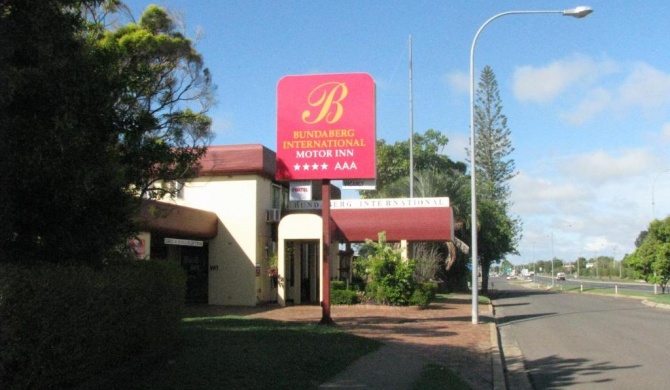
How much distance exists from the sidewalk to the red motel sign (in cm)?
449

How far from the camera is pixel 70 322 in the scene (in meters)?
7.01

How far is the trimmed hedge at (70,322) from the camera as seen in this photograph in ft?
20.8

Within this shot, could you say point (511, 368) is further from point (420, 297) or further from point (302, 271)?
point (302, 271)

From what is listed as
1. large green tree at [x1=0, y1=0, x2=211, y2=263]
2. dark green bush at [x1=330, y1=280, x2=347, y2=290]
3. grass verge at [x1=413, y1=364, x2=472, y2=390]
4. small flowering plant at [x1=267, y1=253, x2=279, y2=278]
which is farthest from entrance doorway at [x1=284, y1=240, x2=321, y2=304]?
large green tree at [x1=0, y1=0, x2=211, y2=263]

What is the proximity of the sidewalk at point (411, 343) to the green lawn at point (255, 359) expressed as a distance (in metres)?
0.43

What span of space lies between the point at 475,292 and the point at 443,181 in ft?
73.6

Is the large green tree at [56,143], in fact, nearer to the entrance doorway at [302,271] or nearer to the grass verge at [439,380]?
the grass verge at [439,380]

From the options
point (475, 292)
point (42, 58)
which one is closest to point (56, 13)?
point (42, 58)

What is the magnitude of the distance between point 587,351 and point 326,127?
8903 millimetres

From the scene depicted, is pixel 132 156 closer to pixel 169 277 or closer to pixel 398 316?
pixel 169 277

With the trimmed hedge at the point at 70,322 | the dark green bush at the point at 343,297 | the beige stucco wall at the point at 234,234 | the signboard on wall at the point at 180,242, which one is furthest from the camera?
the beige stucco wall at the point at 234,234

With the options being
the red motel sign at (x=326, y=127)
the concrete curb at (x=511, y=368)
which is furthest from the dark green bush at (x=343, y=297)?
the concrete curb at (x=511, y=368)

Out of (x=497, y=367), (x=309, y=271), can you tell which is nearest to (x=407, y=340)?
(x=497, y=367)

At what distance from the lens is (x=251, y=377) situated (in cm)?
935
